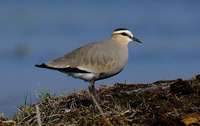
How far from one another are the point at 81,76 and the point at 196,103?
103 inches

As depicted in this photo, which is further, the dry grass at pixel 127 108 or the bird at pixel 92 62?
the bird at pixel 92 62

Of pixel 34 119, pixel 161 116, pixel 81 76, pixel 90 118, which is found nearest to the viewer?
pixel 161 116

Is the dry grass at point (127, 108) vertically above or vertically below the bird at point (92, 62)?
below

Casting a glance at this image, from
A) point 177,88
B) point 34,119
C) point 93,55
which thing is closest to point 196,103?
point 177,88

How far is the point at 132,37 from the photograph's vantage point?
27.1ft

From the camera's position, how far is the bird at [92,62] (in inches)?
284

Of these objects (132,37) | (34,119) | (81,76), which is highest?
(132,37)

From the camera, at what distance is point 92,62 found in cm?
729

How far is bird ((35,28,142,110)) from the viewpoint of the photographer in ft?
23.7

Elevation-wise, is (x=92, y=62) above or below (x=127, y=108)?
above

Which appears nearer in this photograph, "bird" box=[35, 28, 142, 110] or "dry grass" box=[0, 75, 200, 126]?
"dry grass" box=[0, 75, 200, 126]

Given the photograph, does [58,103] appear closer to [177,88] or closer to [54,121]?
[54,121]

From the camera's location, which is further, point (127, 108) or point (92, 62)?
point (92, 62)

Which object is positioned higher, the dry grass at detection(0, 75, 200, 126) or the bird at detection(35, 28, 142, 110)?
the bird at detection(35, 28, 142, 110)
